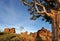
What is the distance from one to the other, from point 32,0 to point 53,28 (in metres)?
5.27

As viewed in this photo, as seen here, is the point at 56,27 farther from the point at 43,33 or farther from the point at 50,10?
the point at 43,33

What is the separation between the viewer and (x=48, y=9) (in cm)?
3259

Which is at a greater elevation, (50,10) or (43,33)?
(50,10)

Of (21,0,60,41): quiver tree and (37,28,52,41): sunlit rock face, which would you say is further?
(37,28,52,41): sunlit rock face

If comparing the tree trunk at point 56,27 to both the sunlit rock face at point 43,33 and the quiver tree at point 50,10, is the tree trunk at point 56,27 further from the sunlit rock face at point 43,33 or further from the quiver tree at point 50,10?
the sunlit rock face at point 43,33

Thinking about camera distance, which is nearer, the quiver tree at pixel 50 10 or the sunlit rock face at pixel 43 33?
the quiver tree at pixel 50 10

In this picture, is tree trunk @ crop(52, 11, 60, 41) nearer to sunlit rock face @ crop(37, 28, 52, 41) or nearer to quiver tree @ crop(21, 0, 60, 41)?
quiver tree @ crop(21, 0, 60, 41)

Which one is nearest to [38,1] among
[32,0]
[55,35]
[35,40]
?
[32,0]

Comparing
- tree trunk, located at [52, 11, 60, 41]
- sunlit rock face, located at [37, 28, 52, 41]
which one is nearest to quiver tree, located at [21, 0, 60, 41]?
tree trunk, located at [52, 11, 60, 41]

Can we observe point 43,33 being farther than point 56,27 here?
Yes

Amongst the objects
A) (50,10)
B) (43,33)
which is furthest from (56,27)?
(43,33)

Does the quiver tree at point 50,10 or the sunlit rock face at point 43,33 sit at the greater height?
the quiver tree at point 50,10

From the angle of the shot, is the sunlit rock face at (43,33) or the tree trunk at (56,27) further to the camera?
the sunlit rock face at (43,33)

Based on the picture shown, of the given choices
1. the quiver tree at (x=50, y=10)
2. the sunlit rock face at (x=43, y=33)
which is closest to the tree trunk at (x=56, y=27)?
the quiver tree at (x=50, y=10)
